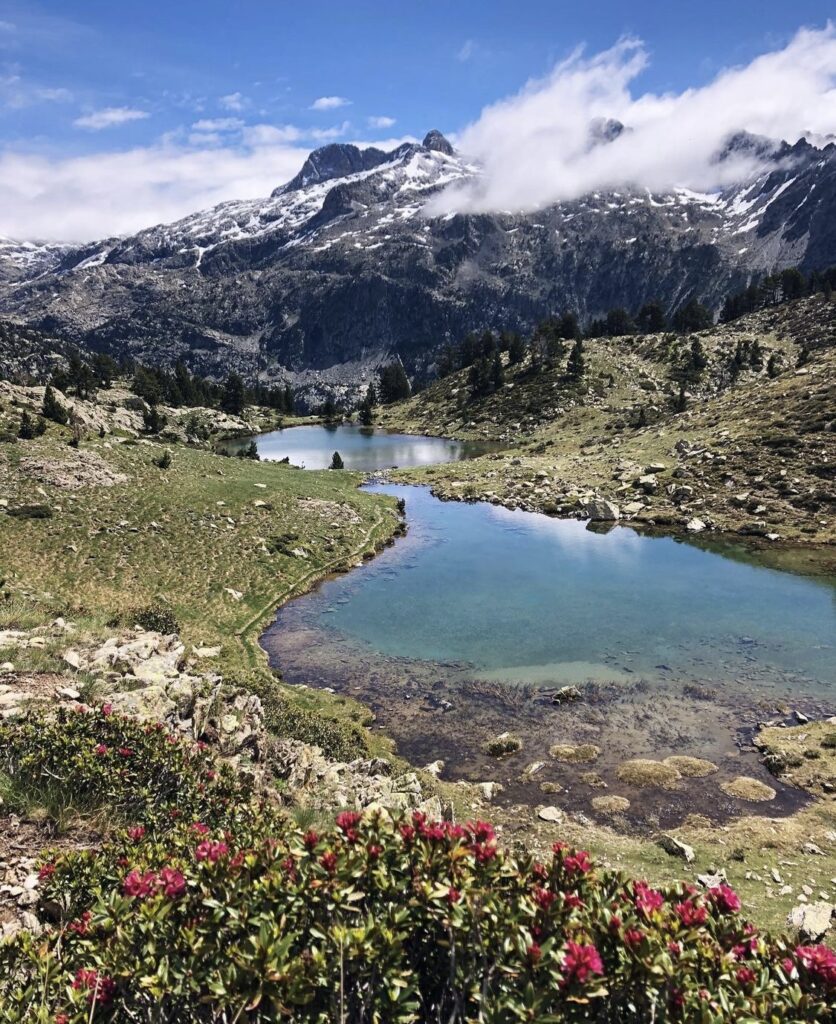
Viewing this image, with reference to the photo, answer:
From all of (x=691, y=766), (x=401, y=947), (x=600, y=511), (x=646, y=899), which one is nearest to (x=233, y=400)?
(x=600, y=511)

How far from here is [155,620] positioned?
27.3 metres

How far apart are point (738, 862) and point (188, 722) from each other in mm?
14962

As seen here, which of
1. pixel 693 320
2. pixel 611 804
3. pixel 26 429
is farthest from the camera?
pixel 693 320

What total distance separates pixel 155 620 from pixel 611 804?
21448 mm

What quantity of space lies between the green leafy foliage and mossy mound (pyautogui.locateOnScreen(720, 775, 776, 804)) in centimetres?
1504

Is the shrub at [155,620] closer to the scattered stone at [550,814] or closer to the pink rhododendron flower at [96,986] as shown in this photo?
the scattered stone at [550,814]

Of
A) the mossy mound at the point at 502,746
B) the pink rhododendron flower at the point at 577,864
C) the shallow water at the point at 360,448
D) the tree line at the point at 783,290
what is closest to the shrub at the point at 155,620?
the mossy mound at the point at 502,746

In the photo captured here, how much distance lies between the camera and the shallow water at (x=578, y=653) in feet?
68.7

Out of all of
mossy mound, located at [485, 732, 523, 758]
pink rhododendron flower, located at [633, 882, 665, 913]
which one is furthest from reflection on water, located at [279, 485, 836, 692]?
pink rhododendron flower, located at [633, 882, 665, 913]

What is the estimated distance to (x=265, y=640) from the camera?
31.6m

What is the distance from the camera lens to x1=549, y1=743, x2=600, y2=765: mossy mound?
2041 centimetres

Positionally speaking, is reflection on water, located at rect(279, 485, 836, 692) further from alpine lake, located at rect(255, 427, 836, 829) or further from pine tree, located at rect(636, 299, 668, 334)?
pine tree, located at rect(636, 299, 668, 334)

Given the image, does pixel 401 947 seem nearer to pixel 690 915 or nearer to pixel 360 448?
pixel 690 915

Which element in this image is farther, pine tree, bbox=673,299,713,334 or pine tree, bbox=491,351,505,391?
pine tree, bbox=673,299,713,334
